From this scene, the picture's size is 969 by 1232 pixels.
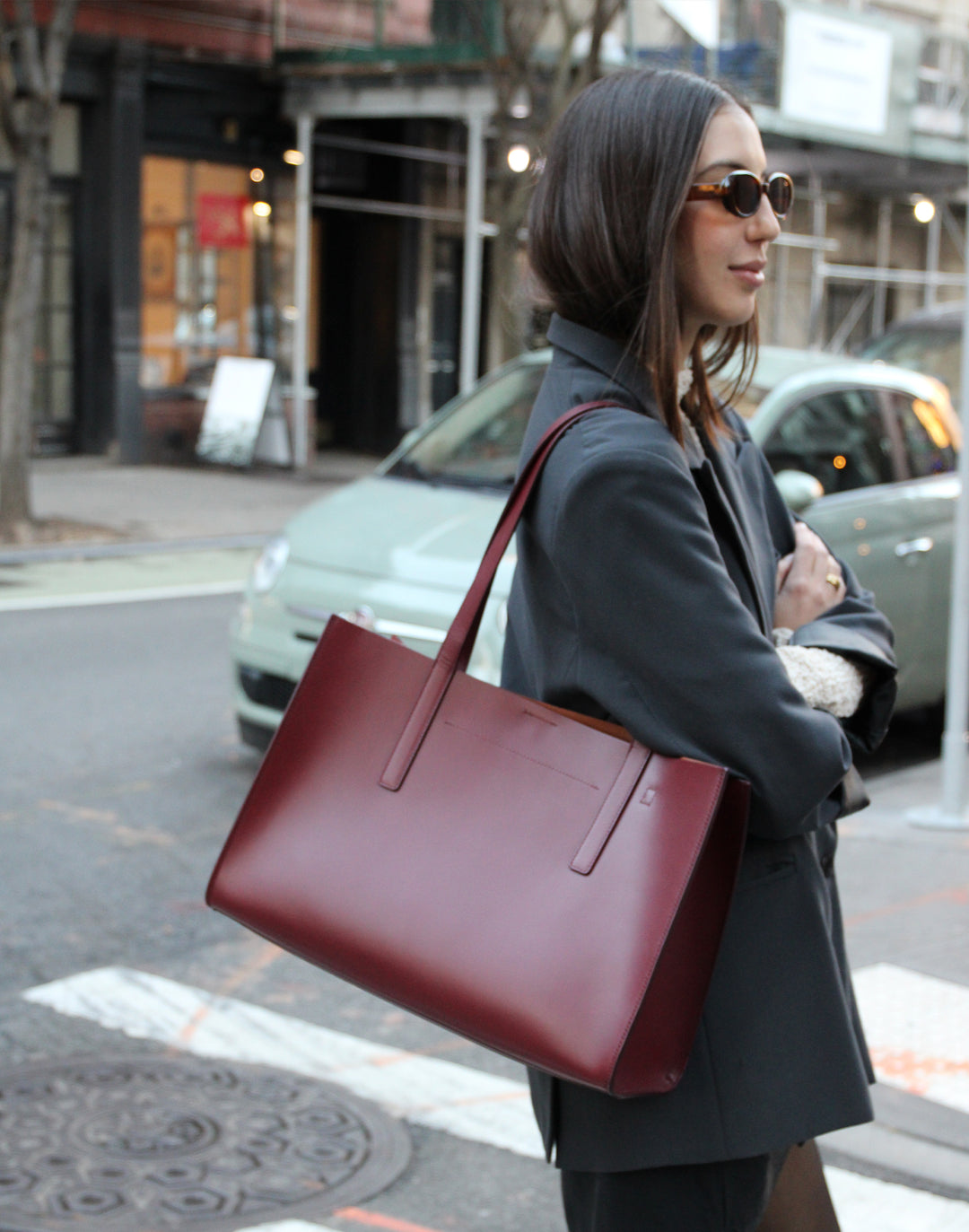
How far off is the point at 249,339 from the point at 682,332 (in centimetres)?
1866

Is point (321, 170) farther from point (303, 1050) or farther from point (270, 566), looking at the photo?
point (303, 1050)

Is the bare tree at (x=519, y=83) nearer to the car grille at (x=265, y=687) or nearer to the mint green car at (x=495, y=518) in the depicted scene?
the mint green car at (x=495, y=518)

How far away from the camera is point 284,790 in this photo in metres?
2.01

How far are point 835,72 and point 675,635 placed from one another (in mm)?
21734

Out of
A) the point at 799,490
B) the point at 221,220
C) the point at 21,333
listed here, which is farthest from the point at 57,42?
the point at 799,490

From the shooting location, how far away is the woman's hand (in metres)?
2.28

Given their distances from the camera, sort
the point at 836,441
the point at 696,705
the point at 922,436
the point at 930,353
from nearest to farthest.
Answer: the point at 696,705 → the point at 836,441 → the point at 922,436 → the point at 930,353

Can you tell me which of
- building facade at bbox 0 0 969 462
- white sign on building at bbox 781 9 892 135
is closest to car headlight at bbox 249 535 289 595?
building facade at bbox 0 0 969 462

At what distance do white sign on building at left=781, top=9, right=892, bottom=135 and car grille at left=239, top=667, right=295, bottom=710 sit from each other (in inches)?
657

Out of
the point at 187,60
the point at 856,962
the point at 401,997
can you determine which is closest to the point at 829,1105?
the point at 401,997

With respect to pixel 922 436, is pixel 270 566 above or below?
below

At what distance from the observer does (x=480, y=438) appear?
6.89 meters

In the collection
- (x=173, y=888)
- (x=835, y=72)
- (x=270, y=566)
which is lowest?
(x=173, y=888)

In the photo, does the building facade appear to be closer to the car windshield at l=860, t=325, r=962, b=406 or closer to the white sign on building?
the white sign on building
